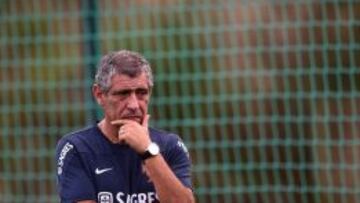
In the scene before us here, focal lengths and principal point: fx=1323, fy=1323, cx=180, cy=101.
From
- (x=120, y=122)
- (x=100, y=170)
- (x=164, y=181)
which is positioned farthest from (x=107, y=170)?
(x=164, y=181)

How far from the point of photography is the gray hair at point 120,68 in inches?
253

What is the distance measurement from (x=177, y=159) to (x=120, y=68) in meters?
0.56

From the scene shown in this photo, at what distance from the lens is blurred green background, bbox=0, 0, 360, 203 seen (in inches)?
393

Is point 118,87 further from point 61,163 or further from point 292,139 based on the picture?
point 292,139

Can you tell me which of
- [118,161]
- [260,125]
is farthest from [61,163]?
[260,125]

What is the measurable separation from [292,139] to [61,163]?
3791 millimetres

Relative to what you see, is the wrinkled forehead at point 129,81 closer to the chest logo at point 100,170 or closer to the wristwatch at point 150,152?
the wristwatch at point 150,152

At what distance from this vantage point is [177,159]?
261 inches

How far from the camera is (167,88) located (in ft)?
34.1

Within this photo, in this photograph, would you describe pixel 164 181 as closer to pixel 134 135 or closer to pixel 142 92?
pixel 134 135

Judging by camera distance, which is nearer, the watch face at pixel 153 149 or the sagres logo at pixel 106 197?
the watch face at pixel 153 149

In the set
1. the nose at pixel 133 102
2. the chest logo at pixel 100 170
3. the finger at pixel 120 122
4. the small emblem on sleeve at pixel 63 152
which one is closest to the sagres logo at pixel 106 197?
the chest logo at pixel 100 170

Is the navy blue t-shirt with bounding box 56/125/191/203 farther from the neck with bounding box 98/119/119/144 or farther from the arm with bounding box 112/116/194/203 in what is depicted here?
the arm with bounding box 112/116/194/203

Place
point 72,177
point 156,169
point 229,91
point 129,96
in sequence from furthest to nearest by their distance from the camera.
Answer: point 229,91, point 72,177, point 129,96, point 156,169
